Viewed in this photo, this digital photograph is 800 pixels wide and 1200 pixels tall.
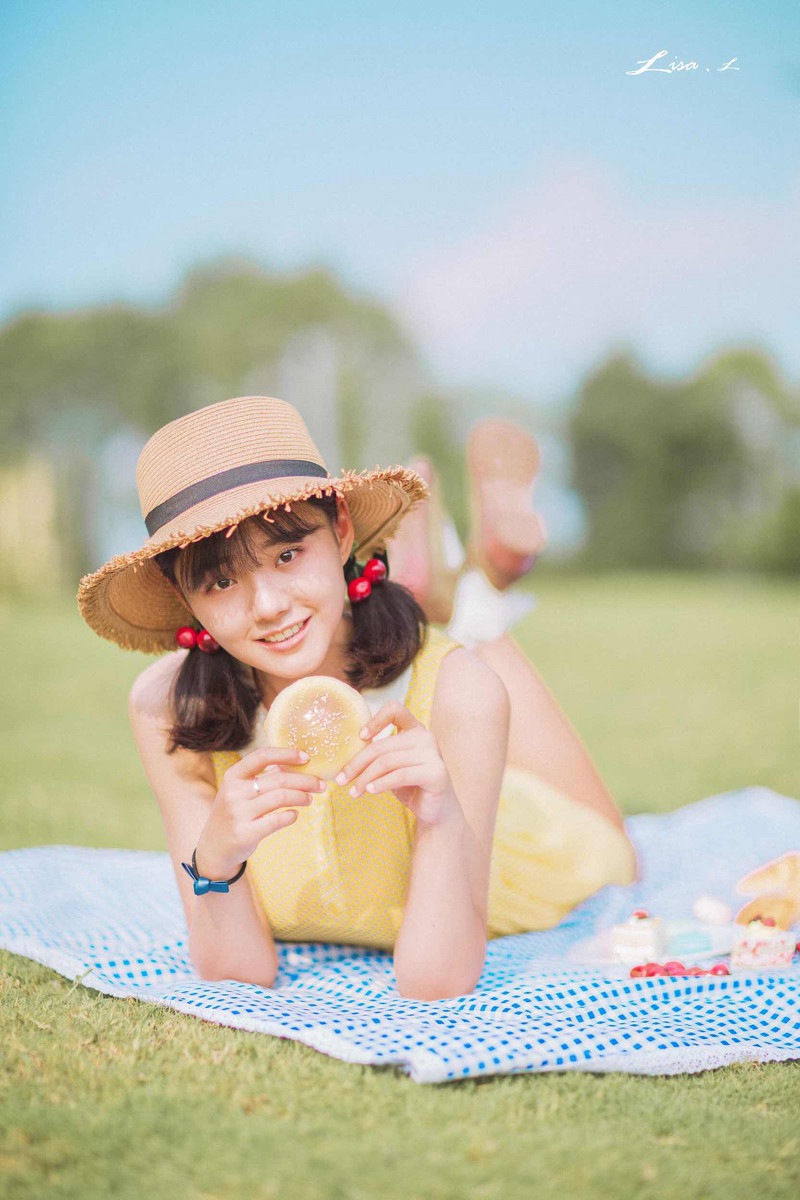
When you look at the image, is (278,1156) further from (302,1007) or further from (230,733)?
(230,733)

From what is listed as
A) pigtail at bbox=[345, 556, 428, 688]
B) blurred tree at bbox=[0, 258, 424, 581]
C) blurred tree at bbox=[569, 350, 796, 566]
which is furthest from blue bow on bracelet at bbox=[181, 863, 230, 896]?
blurred tree at bbox=[569, 350, 796, 566]

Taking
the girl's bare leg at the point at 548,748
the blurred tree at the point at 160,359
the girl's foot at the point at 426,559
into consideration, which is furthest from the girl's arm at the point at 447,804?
the blurred tree at the point at 160,359

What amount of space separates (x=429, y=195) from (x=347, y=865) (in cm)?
2917

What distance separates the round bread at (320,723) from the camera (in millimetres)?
2502

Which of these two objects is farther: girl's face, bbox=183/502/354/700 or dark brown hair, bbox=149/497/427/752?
dark brown hair, bbox=149/497/427/752

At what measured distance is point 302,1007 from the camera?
2691mm

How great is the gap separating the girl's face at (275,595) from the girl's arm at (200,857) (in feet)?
1.40

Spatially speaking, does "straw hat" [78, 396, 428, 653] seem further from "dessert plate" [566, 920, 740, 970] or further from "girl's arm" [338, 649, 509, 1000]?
"dessert plate" [566, 920, 740, 970]

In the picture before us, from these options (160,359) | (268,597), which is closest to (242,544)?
(268,597)

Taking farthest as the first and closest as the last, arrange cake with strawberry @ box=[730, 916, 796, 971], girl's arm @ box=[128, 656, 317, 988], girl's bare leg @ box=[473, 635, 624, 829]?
girl's bare leg @ box=[473, 635, 624, 829] < cake with strawberry @ box=[730, 916, 796, 971] < girl's arm @ box=[128, 656, 317, 988]

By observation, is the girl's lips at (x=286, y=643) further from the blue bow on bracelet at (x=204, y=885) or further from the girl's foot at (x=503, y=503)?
the girl's foot at (x=503, y=503)

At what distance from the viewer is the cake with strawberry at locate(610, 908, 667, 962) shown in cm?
318

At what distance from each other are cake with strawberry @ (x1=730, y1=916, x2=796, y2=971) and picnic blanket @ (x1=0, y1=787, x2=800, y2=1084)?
9 cm

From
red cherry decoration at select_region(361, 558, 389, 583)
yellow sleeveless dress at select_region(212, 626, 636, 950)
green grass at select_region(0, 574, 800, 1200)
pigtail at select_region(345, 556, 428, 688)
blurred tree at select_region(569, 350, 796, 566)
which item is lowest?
green grass at select_region(0, 574, 800, 1200)
